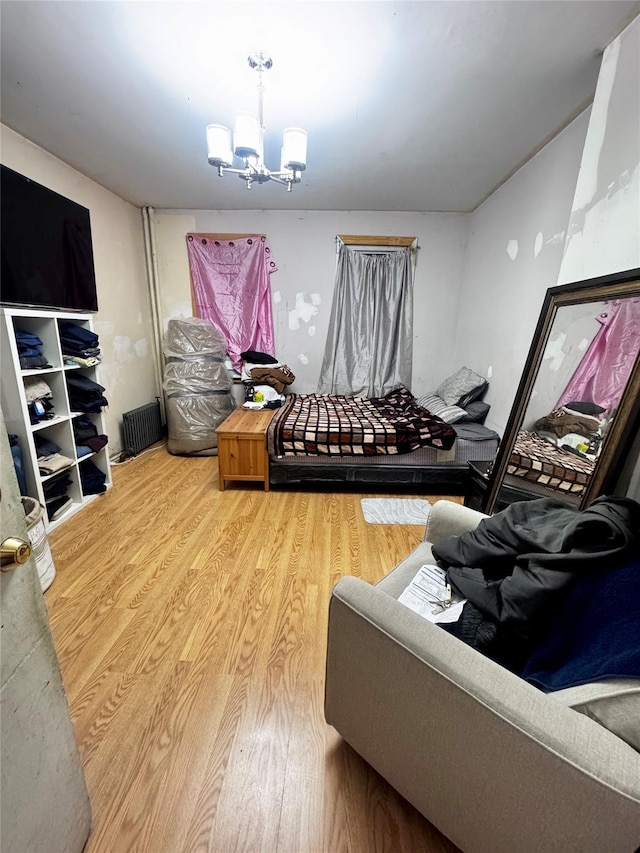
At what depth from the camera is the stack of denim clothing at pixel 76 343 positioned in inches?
92.3

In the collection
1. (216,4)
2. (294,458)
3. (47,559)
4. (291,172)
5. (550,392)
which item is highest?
(216,4)

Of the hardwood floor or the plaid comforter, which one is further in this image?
the plaid comforter

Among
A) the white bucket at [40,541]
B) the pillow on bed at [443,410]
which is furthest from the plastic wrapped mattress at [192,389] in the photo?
the pillow on bed at [443,410]

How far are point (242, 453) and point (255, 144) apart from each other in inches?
76.7

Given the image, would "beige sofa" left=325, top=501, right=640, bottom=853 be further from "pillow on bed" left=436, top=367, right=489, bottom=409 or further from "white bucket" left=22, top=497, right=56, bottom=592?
"pillow on bed" left=436, top=367, right=489, bottom=409

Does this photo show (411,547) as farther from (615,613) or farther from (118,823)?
(118,823)

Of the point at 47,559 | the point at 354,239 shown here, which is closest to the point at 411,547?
the point at 47,559

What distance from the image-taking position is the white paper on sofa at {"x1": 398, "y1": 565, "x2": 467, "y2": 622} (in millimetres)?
996

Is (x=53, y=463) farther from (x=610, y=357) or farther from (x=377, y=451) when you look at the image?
(x=610, y=357)

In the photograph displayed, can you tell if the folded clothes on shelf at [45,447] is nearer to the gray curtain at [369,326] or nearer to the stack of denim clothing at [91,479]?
the stack of denim clothing at [91,479]

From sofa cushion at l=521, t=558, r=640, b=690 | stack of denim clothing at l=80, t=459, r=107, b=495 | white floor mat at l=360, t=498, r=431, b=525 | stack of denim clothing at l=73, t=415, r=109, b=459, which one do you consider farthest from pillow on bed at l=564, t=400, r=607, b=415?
stack of denim clothing at l=80, t=459, r=107, b=495

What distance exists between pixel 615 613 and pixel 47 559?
88.9 inches

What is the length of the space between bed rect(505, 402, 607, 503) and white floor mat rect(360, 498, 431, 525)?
76 centimetres

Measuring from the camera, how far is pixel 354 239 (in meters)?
3.68
